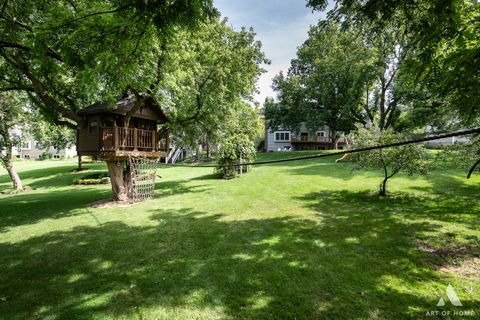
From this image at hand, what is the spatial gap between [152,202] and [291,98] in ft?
81.5

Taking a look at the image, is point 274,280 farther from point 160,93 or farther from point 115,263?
point 160,93

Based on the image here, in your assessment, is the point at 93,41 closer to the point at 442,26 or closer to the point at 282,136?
the point at 442,26

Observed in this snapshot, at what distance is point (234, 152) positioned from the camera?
17422 mm

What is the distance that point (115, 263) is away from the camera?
5629mm

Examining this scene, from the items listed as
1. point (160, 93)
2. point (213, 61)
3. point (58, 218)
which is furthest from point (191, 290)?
point (213, 61)

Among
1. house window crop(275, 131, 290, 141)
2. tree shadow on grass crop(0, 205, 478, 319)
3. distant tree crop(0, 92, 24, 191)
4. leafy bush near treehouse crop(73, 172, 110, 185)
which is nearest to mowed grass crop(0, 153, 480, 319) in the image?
tree shadow on grass crop(0, 205, 478, 319)

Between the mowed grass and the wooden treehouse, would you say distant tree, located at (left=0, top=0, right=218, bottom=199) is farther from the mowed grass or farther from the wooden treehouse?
the mowed grass

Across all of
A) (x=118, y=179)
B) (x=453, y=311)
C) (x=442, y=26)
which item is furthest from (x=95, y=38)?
(x=118, y=179)

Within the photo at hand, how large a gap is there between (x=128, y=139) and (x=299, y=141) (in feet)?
119

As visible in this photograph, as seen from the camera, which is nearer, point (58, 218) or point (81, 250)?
point (81, 250)

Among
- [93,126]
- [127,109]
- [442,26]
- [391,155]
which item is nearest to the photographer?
[442,26]

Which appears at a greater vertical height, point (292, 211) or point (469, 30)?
point (469, 30)

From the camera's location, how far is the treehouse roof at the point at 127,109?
11180mm

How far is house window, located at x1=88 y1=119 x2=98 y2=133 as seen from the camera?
11531 mm
